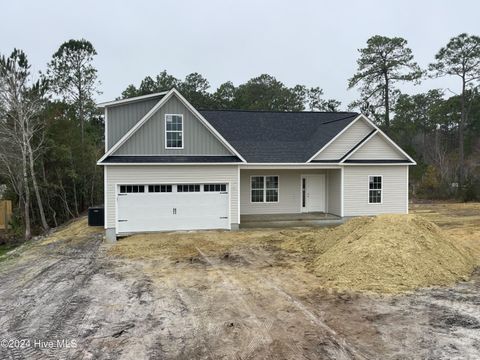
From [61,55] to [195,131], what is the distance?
933 inches

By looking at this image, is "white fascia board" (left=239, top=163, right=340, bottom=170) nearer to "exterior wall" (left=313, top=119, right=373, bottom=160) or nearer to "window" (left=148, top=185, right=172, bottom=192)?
"exterior wall" (left=313, top=119, right=373, bottom=160)

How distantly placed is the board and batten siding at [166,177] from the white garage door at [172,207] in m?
0.22

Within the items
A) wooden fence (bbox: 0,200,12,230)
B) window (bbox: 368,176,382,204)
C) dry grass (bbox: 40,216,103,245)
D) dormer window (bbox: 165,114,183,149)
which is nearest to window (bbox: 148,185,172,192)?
dormer window (bbox: 165,114,183,149)

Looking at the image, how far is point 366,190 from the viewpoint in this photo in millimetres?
19344

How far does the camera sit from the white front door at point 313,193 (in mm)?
20750

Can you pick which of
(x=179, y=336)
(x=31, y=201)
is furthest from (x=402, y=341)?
(x=31, y=201)

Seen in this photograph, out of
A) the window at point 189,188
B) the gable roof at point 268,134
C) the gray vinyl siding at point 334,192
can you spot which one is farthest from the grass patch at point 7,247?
the gray vinyl siding at point 334,192

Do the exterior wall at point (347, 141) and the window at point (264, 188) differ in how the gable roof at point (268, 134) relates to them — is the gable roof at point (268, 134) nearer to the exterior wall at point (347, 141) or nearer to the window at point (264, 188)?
the exterior wall at point (347, 141)

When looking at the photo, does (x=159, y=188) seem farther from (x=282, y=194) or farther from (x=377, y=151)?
(x=377, y=151)

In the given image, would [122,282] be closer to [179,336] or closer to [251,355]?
[179,336]

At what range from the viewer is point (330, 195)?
20.6m

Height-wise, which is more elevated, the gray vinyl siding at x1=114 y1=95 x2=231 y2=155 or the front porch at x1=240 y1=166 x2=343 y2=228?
the gray vinyl siding at x1=114 y1=95 x2=231 y2=155

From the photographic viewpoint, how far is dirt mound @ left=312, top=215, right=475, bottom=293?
31.2 ft

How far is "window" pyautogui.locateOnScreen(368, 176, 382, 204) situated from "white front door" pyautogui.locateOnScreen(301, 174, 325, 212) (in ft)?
7.99
